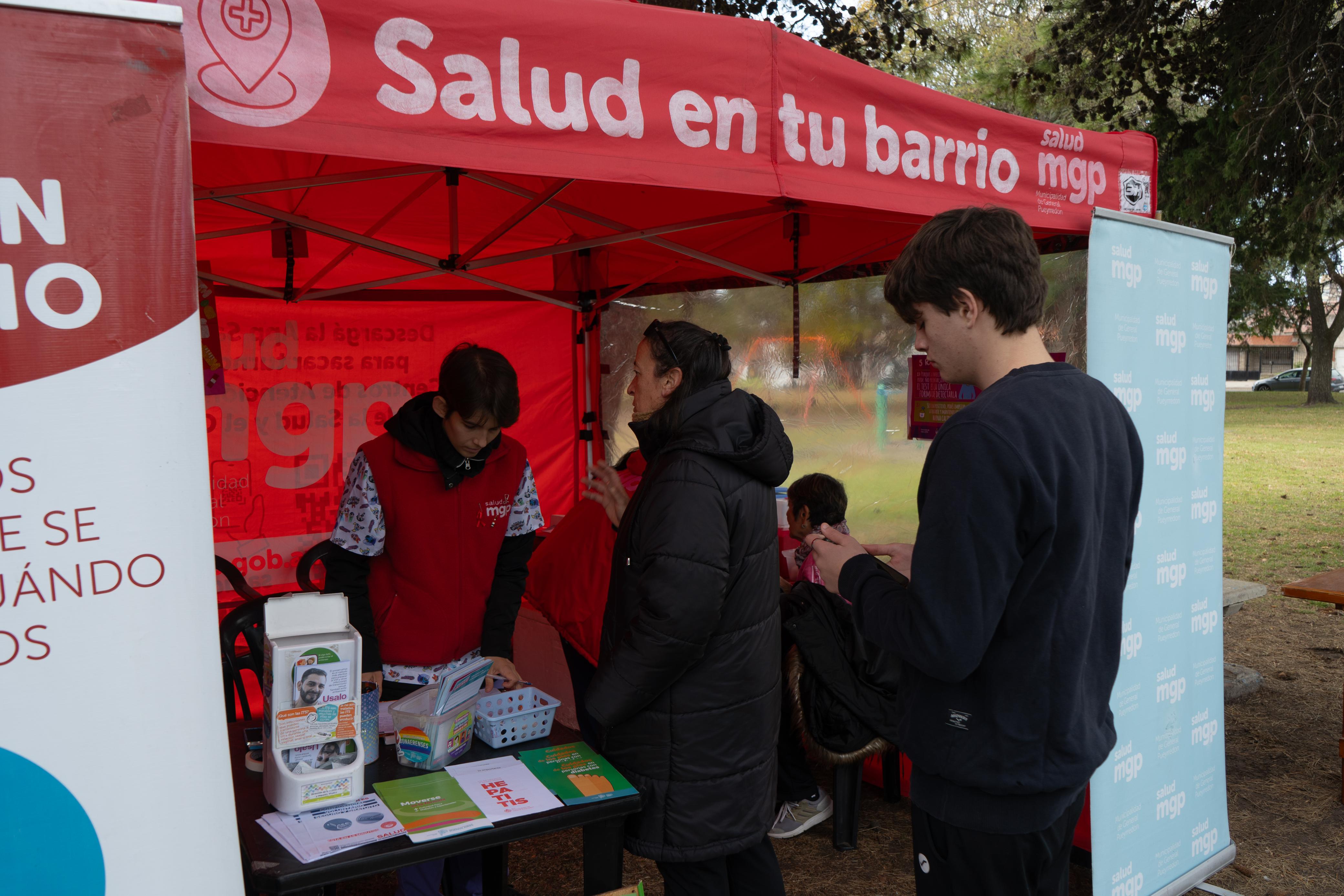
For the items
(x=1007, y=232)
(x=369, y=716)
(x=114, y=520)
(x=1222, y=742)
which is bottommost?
(x=1222, y=742)

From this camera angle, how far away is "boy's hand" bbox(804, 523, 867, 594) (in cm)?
175

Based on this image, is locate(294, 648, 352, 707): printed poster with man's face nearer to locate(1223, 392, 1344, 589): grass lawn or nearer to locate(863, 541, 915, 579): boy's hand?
locate(863, 541, 915, 579): boy's hand

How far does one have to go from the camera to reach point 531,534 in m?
2.83

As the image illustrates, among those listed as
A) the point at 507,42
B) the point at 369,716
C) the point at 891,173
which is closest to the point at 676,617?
the point at 369,716

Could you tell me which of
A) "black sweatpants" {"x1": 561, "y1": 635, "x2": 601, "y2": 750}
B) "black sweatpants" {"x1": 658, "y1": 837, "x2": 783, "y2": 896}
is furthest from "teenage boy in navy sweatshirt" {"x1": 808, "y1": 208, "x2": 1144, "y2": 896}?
"black sweatpants" {"x1": 561, "y1": 635, "x2": 601, "y2": 750}

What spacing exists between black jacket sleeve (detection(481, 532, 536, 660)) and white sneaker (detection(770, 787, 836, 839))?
1.58 metres

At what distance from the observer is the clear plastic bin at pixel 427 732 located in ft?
6.53

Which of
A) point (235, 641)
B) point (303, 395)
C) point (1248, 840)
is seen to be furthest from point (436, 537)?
point (1248, 840)

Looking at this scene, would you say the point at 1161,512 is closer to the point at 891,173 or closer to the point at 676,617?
the point at 891,173

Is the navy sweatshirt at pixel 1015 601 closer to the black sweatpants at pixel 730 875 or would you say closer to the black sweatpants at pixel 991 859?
the black sweatpants at pixel 991 859

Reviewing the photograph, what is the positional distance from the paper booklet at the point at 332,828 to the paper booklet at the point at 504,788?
0.57 feet

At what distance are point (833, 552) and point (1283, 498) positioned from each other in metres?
13.0

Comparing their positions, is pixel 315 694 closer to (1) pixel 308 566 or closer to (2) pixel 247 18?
(2) pixel 247 18

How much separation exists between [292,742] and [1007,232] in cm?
153
